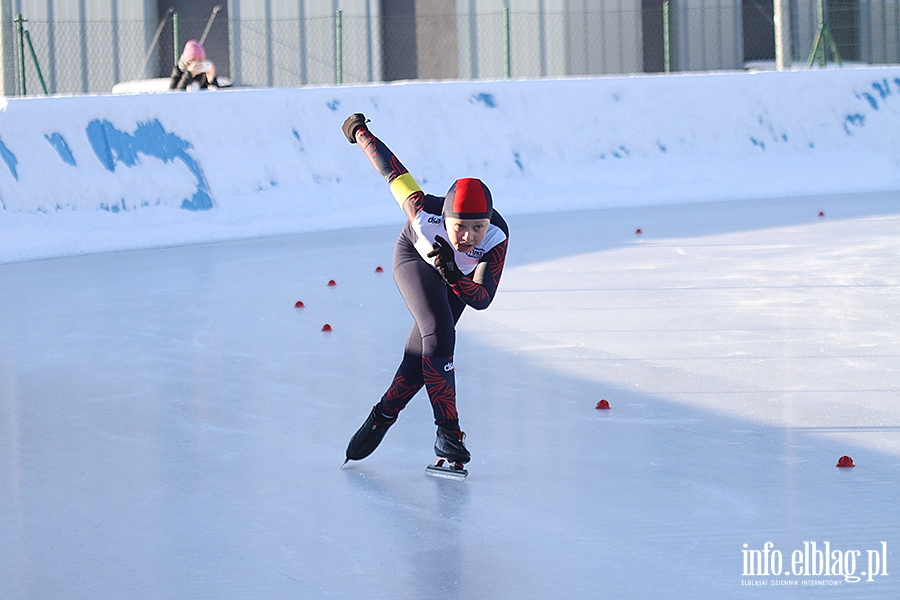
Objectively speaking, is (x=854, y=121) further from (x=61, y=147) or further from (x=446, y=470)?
(x=446, y=470)

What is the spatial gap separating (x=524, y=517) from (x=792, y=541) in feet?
2.60

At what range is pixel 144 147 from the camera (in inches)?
435

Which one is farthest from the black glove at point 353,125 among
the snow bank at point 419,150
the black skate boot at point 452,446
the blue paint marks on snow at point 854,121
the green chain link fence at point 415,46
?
the green chain link fence at point 415,46

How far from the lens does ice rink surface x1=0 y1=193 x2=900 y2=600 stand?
3.15 metres

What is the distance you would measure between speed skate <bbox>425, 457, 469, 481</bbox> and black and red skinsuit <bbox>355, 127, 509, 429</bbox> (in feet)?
0.44

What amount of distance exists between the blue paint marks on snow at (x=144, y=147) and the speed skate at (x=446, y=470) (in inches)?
290

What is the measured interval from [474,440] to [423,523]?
0.89 m

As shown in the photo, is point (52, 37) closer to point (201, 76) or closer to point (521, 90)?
point (201, 76)

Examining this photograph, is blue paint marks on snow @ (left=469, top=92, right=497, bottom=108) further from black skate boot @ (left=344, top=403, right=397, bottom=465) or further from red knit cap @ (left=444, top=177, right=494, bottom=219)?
red knit cap @ (left=444, top=177, right=494, bottom=219)

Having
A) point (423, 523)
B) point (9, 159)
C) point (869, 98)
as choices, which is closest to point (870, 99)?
point (869, 98)

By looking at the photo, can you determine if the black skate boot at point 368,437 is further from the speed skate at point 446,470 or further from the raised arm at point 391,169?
the raised arm at point 391,169

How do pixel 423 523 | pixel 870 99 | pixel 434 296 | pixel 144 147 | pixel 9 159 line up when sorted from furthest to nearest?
1. pixel 870 99
2. pixel 144 147
3. pixel 9 159
4. pixel 434 296
5. pixel 423 523

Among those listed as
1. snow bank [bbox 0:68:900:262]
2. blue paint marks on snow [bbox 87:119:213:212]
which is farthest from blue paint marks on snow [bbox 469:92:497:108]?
blue paint marks on snow [bbox 87:119:213:212]

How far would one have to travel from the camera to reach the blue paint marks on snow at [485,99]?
43.3ft
